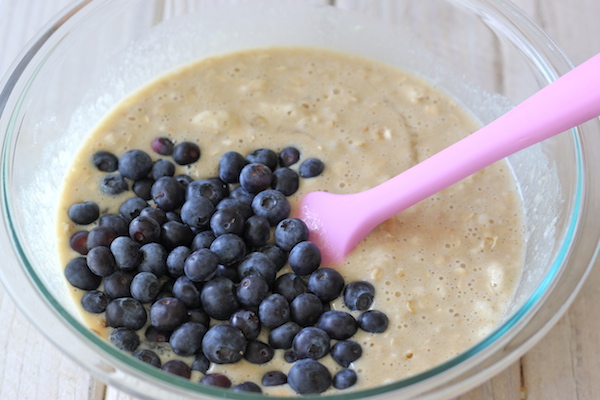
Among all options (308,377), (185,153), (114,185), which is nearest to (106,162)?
(114,185)

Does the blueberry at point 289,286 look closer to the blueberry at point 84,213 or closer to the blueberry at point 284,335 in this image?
the blueberry at point 284,335

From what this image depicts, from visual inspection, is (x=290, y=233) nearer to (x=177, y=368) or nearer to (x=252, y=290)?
(x=252, y=290)

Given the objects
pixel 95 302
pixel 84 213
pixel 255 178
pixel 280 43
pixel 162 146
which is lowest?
pixel 95 302

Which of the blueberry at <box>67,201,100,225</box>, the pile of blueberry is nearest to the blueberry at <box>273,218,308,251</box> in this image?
the pile of blueberry

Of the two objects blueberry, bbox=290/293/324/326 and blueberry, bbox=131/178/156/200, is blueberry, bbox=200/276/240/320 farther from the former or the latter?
blueberry, bbox=131/178/156/200

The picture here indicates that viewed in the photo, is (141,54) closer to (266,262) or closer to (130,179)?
(130,179)
